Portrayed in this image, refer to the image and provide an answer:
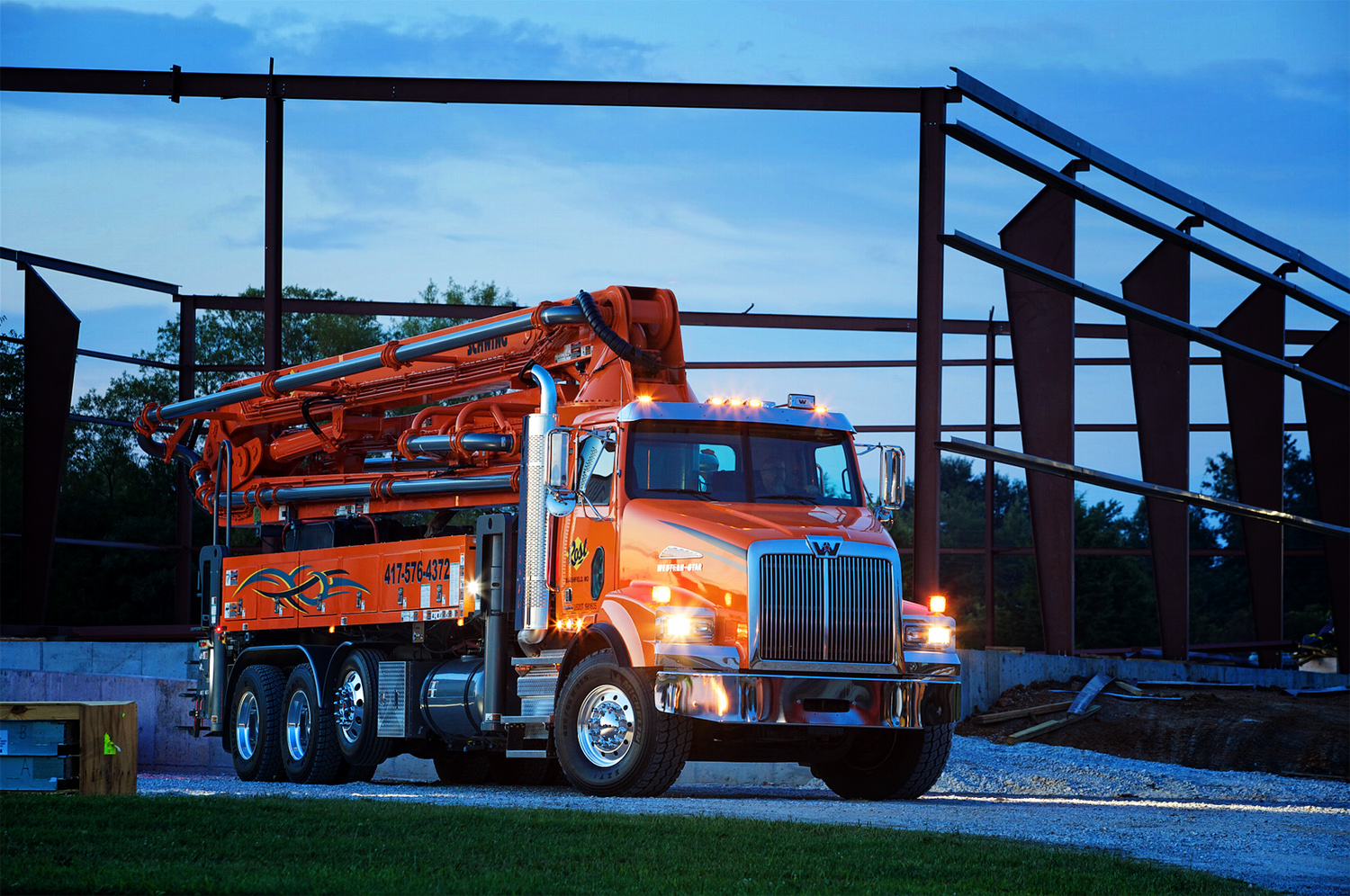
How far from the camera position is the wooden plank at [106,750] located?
43.0 feet

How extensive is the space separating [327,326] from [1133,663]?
5218 centimetres

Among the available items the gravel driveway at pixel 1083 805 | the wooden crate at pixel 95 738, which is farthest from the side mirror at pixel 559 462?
the wooden crate at pixel 95 738

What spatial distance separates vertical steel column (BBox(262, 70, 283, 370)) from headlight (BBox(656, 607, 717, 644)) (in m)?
13.4

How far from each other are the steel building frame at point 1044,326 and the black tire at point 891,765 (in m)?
5.51

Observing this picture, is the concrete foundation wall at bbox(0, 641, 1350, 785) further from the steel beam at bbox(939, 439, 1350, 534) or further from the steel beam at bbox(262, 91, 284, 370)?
the steel beam at bbox(262, 91, 284, 370)

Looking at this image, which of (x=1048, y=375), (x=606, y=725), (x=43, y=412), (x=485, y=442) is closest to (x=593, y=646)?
(x=606, y=725)

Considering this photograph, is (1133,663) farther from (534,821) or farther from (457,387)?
(534,821)

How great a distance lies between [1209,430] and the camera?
134 feet

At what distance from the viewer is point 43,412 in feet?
98.9

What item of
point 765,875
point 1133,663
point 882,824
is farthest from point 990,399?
point 765,875

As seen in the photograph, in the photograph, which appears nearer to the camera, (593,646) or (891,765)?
(593,646)

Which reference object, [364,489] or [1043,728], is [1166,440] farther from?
[364,489]

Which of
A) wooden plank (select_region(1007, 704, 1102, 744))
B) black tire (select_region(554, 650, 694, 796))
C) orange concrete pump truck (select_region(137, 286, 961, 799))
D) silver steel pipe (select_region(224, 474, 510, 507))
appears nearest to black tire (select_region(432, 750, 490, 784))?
orange concrete pump truck (select_region(137, 286, 961, 799))

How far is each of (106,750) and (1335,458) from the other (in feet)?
85.6
